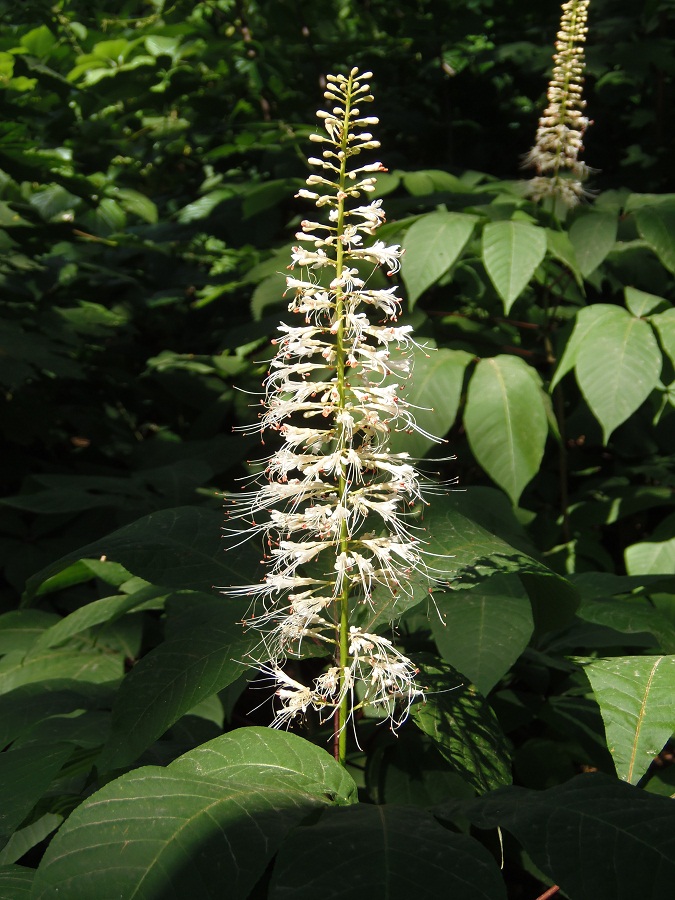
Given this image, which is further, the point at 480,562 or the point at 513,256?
the point at 513,256

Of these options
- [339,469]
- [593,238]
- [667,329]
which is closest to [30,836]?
[339,469]

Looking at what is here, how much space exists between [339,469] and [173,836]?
0.67 meters

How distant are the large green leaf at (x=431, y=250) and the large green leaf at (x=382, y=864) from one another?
70.6 inches

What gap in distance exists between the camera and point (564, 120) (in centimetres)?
317

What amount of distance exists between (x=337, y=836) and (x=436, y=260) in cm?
193

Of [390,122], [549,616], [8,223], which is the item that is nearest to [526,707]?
[549,616]

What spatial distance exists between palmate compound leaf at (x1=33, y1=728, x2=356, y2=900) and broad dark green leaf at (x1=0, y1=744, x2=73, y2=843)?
0.25 metres

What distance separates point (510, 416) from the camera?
2.61 metres

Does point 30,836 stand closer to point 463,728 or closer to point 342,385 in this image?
point 463,728

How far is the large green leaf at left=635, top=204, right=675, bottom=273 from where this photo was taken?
9.04 feet

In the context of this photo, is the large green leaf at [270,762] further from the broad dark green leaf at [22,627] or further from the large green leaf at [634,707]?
the broad dark green leaf at [22,627]

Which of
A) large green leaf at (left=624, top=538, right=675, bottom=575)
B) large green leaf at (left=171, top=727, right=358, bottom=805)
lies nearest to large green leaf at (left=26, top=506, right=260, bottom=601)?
large green leaf at (left=171, top=727, right=358, bottom=805)

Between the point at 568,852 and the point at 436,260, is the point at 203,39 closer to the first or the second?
the point at 436,260

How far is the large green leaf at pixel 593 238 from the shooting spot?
289cm
